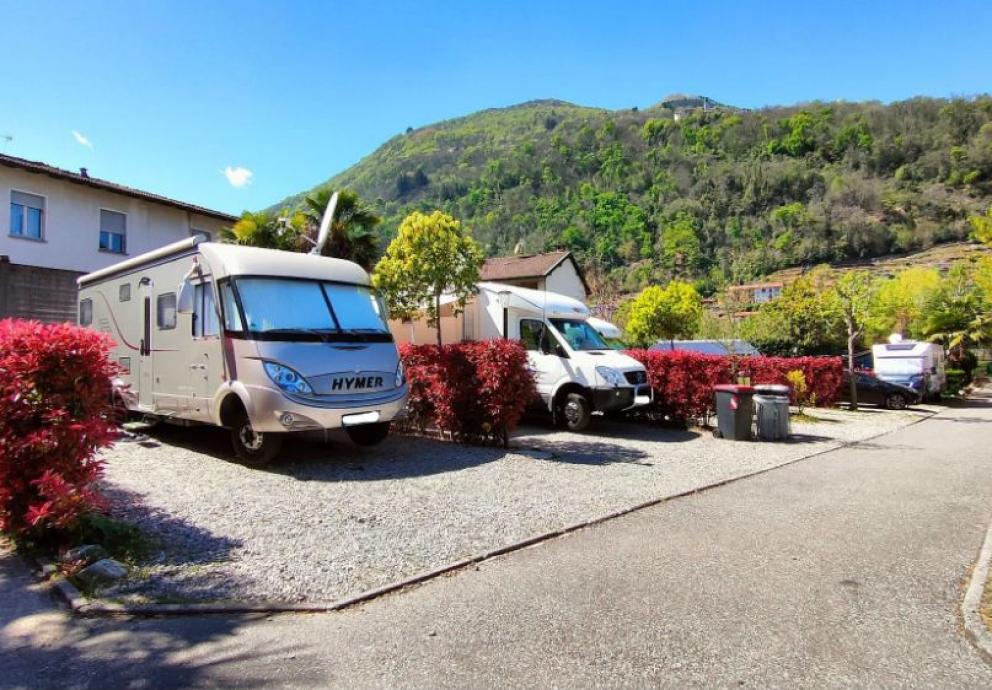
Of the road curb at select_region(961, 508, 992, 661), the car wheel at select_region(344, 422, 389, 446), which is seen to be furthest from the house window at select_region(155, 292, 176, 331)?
the road curb at select_region(961, 508, 992, 661)

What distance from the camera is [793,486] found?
7.52m

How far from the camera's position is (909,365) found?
21.4 m

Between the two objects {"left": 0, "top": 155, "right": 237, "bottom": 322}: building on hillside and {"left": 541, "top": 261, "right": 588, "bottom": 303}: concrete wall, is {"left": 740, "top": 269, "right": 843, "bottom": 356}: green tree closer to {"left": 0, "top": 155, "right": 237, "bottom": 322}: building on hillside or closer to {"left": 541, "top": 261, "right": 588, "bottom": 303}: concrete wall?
{"left": 541, "top": 261, "right": 588, "bottom": 303}: concrete wall

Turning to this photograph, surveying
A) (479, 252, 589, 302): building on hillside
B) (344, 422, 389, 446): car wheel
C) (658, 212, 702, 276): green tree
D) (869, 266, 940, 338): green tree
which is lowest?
(344, 422, 389, 446): car wheel

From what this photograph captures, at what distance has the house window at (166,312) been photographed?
888 cm

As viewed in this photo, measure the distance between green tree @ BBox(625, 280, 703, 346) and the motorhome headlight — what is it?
19020mm

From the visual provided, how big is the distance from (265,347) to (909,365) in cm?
2239

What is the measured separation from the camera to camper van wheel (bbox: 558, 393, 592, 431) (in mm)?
11312

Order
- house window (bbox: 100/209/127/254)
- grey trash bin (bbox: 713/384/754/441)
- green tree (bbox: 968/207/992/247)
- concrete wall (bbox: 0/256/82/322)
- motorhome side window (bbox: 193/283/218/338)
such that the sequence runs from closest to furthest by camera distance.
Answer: green tree (bbox: 968/207/992/247) < motorhome side window (bbox: 193/283/218/338) < grey trash bin (bbox: 713/384/754/441) < concrete wall (bbox: 0/256/82/322) < house window (bbox: 100/209/127/254)

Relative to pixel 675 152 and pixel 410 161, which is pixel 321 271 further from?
pixel 675 152

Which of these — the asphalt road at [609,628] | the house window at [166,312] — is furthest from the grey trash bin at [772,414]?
the house window at [166,312]

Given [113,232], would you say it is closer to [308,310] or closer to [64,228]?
[64,228]

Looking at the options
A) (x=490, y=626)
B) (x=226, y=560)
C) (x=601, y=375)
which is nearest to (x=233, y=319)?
(x=226, y=560)

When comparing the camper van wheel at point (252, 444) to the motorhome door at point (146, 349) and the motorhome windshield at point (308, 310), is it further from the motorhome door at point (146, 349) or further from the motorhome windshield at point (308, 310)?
the motorhome door at point (146, 349)
